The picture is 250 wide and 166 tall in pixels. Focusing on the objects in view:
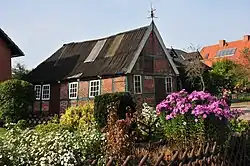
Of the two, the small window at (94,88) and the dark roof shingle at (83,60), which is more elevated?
the dark roof shingle at (83,60)

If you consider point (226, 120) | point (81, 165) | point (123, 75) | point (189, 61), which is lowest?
point (81, 165)

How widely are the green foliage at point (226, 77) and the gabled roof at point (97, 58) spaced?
10.6m

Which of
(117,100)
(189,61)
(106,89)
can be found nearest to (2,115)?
(106,89)

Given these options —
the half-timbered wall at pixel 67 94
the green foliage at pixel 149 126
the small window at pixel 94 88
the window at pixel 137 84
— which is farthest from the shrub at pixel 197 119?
the small window at pixel 94 88

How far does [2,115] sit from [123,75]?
804 centimetres

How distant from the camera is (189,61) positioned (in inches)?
1463

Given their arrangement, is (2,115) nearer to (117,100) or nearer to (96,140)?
(117,100)

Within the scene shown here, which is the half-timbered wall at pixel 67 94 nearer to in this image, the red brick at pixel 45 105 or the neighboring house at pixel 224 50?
the red brick at pixel 45 105

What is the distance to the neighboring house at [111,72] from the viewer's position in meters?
23.9

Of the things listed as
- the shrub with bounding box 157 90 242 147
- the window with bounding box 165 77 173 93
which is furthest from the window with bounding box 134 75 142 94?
the shrub with bounding box 157 90 242 147

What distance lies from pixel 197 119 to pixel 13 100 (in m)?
15.2

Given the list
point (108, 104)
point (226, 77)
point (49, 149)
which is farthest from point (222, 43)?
point (49, 149)

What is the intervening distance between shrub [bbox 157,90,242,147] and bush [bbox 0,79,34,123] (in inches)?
571

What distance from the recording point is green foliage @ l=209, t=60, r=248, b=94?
35.9m
